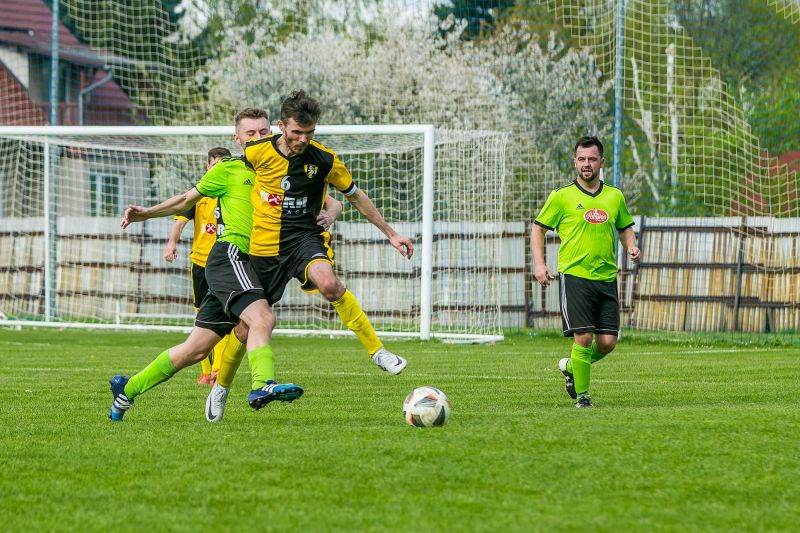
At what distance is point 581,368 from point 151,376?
2849 mm

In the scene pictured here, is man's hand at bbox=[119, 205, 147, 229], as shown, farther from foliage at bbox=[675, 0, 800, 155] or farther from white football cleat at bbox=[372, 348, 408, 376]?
foliage at bbox=[675, 0, 800, 155]

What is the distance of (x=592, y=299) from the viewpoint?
8.16 meters

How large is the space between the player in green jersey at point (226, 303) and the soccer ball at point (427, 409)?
78cm

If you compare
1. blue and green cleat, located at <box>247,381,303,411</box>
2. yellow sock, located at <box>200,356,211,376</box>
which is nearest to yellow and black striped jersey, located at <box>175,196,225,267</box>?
yellow sock, located at <box>200,356,211,376</box>

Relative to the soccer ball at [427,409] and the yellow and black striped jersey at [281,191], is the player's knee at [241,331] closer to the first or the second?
the yellow and black striped jersey at [281,191]

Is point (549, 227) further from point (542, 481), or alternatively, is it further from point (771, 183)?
point (771, 183)

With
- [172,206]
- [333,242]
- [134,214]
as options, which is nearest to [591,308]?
[172,206]

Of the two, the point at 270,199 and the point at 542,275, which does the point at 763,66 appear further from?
the point at 270,199

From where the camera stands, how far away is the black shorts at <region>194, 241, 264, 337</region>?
6.77m

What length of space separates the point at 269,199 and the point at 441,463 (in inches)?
106

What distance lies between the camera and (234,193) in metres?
7.28

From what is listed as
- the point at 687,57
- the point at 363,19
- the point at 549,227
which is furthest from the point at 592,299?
the point at 363,19

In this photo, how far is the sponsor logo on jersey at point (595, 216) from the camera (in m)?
8.30

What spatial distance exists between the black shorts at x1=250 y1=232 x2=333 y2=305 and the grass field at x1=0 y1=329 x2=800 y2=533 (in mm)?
787
